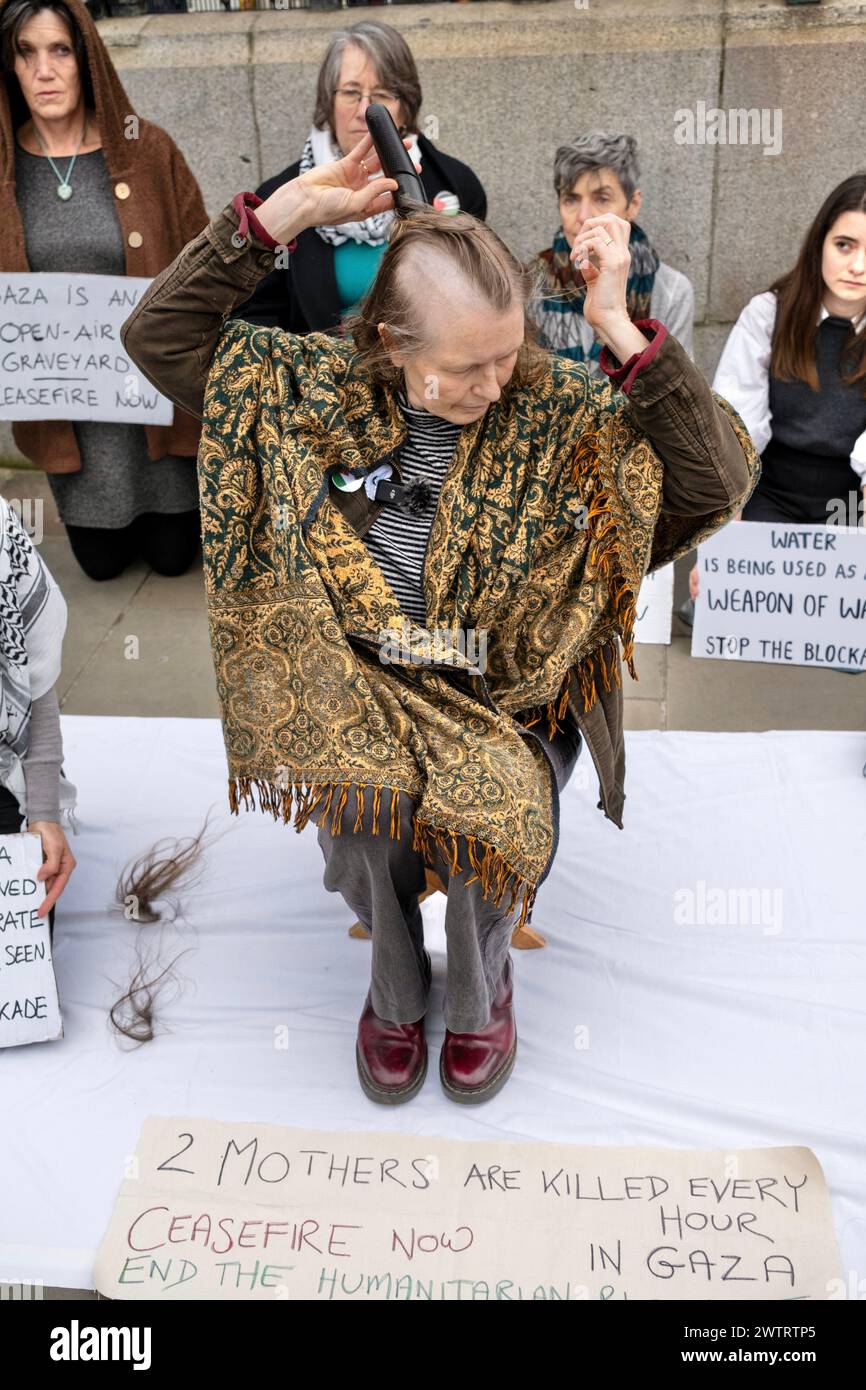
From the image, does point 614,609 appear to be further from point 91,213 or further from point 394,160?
point 91,213

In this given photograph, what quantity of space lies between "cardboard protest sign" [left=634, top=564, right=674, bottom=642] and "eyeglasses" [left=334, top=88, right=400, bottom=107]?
1.47m

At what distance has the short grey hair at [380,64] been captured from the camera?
3.60m

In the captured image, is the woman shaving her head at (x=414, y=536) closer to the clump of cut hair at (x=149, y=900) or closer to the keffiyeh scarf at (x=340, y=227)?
the clump of cut hair at (x=149, y=900)

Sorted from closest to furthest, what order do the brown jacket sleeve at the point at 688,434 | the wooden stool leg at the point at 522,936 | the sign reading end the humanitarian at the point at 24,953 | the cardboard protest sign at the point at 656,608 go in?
the brown jacket sleeve at the point at 688,434, the sign reading end the humanitarian at the point at 24,953, the wooden stool leg at the point at 522,936, the cardboard protest sign at the point at 656,608

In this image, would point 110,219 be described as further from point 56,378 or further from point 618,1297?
point 618,1297

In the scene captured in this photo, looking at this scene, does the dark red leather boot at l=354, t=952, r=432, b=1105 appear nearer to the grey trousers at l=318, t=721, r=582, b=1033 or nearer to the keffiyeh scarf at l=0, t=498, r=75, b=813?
the grey trousers at l=318, t=721, r=582, b=1033

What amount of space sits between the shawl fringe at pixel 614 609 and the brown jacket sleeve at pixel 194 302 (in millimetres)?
620

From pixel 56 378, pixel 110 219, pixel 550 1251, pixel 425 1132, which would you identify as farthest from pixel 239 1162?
pixel 110 219

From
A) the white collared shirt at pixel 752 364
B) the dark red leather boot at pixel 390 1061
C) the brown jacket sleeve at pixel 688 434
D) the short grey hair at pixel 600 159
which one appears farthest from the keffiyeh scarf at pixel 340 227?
the dark red leather boot at pixel 390 1061

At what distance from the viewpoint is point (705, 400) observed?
6.79 ft

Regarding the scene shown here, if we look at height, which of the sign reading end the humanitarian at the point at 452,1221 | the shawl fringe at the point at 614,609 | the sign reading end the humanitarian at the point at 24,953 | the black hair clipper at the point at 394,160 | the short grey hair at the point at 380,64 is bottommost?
the sign reading end the humanitarian at the point at 452,1221

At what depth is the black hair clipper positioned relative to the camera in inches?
86.1

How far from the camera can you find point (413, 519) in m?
2.30

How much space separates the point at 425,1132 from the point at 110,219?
2841 millimetres
